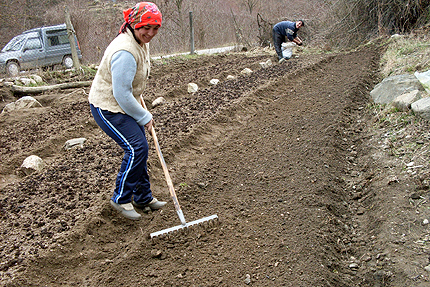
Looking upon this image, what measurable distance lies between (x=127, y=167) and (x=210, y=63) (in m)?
9.49

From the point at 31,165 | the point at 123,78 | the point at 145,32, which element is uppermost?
the point at 145,32

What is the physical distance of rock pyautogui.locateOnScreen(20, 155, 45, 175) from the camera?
4.71 metres

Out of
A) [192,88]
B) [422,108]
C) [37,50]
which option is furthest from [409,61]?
[37,50]

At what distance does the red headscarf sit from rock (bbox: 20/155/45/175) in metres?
2.85

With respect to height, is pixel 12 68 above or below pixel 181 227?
below

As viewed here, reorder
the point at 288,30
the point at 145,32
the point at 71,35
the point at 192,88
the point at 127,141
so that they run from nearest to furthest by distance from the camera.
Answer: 1. the point at 145,32
2. the point at 127,141
3. the point at 192,88
4. the point at 71,35
5. the point at 288,30

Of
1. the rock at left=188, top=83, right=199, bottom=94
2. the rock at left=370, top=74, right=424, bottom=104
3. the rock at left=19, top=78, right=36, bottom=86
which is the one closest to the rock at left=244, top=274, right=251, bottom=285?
the rock at left=370, top=74, right=424, bottom=104

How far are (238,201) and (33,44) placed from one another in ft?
39.7

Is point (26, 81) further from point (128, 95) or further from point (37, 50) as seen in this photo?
point (128, 95)

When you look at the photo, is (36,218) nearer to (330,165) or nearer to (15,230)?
(15,230)

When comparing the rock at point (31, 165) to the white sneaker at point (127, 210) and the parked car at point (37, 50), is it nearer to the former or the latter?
the white sneaker at point (127, 210)

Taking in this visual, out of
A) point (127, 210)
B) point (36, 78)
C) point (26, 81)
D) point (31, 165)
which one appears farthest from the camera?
point (36, 78)

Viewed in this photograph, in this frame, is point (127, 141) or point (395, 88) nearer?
point (127, 141)

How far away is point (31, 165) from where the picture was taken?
473cm
